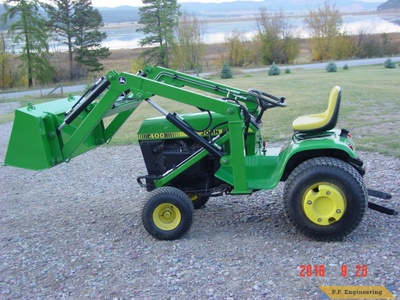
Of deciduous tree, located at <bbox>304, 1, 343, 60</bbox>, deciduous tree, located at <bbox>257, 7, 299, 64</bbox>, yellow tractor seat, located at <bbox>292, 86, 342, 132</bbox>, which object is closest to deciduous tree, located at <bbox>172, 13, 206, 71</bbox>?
deciduous tree, located at <bbox>257, 7, 299, 64</bbox>

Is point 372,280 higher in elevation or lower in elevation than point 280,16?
lower

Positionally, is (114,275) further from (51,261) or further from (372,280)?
(372,280)

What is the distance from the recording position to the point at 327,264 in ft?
12.8

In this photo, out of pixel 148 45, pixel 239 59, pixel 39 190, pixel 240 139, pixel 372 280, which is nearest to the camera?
pixel 372 280

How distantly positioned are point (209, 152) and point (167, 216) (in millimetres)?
801

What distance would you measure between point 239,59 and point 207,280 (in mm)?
44036

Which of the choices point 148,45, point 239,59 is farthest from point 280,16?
point 148,45

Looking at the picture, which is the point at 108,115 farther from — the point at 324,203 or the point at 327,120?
the point at 324,203

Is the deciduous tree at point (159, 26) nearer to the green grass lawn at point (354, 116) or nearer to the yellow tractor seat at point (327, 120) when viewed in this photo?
the green grass lawn at point (354, 116)

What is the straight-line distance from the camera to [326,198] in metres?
4.26

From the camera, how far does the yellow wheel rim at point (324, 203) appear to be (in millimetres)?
4207

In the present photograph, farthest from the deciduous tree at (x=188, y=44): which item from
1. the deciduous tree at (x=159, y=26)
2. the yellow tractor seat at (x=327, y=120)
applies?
the yellow tractor seat at (x=327, y=120)

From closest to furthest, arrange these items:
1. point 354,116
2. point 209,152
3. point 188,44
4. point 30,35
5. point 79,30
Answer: point 209,152 < point 354,116 < point 30,35 < point 188,44 < point 79,30

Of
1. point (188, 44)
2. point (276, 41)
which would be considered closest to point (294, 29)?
point (276, 41)
